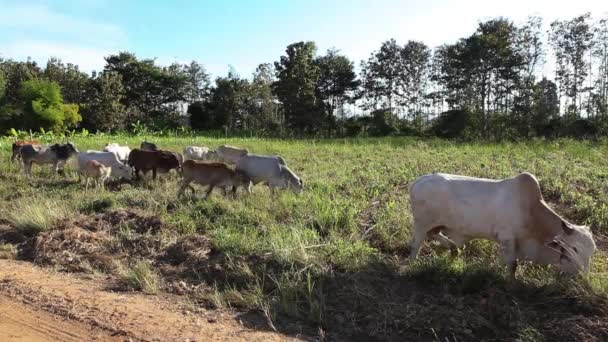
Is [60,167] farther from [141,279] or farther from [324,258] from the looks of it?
[324,258]

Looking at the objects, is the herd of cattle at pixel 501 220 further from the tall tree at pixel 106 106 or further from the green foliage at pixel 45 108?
the tall tree at pixel 106 106

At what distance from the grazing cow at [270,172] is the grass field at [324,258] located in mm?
510

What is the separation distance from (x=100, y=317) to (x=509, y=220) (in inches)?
191

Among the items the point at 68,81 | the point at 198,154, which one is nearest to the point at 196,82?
the point at 68,81

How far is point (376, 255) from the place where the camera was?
7.36m

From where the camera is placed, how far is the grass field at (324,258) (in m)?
5.66

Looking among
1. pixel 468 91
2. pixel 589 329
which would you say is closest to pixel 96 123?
pixel 468 91

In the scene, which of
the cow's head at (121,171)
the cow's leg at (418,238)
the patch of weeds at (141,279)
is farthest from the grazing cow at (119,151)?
the cow's leg at (418,238)

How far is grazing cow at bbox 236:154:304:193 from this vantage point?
468 inches

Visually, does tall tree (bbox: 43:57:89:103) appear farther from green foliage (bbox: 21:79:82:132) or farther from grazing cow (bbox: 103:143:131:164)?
grazing cow (bbox: 103:143:131:164)

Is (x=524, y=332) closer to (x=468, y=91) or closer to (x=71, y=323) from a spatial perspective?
(x=71, y=323)

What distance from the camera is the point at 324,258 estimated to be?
7234 millimetres

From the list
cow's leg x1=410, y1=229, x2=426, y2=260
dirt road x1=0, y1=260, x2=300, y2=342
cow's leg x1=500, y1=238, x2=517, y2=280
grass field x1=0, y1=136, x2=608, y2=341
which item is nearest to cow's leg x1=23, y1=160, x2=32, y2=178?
grass field x1=0, y1=136, x2=608, y2=341

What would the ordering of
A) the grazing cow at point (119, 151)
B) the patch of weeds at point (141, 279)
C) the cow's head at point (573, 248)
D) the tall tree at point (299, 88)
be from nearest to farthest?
the cow's head at point (573, 248)
the patch of weeds at point (141, 279)
the grazing cow at point (119, 151)
the tall tree at point (299, 88)
